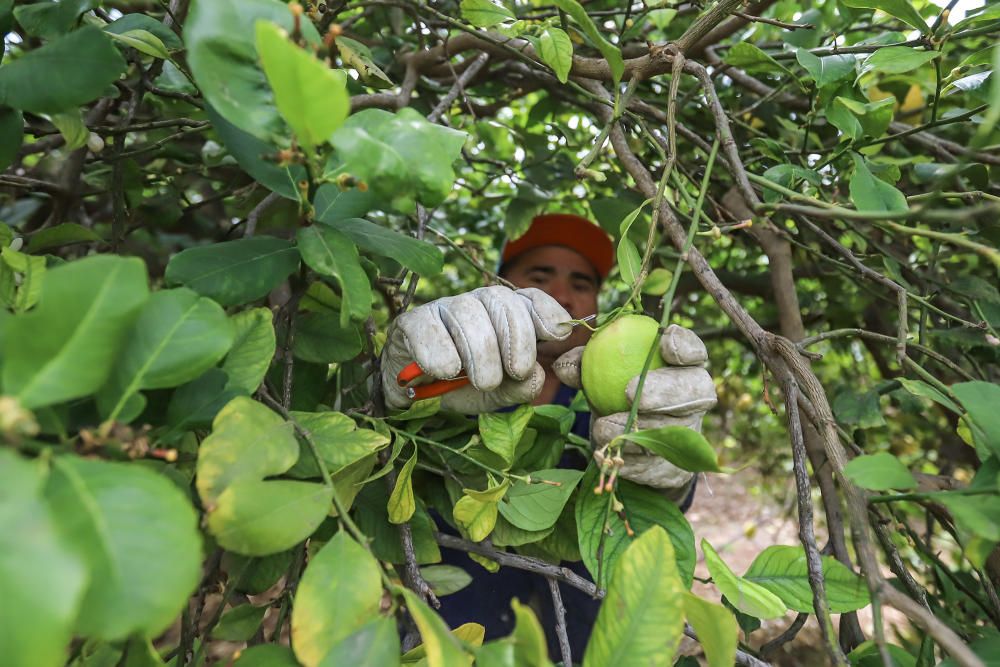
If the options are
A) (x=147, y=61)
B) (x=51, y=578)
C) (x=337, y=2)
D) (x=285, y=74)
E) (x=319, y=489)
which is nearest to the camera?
(x=51, y=578)

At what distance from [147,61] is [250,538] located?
3.92 ft

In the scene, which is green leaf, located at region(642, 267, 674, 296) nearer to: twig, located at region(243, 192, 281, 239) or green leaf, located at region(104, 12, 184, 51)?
twig, located at region(243, 192, 281, 239)

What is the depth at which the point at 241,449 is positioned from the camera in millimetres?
554

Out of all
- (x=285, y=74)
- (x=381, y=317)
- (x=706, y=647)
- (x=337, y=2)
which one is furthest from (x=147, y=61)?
(x=706, y=647)

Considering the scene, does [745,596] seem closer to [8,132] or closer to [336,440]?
[336,440]

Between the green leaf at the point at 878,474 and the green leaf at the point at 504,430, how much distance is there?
393 mm

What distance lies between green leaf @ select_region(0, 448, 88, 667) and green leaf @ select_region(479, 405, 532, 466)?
54 cm

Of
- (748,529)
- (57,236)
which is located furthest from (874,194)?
(748,529)

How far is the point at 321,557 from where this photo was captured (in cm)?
55

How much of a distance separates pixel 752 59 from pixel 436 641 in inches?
36.5

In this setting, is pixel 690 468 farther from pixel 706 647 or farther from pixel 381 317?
Answer: pixel 381 317

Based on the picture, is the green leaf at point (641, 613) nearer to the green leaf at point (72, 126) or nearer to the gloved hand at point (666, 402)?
the gloved hand at point (666, 402)

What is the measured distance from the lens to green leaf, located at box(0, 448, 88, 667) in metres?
0.31

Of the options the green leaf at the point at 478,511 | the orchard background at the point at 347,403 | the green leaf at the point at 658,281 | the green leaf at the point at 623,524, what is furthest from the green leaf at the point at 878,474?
the green leaf at the point at 658,281
